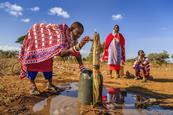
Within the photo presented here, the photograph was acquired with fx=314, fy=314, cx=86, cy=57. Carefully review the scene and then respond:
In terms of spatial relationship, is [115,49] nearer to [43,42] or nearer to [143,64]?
[143,64]

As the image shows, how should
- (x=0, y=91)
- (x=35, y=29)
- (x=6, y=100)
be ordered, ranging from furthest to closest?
(x=0, y=91) → (x=35, y=29) → (x=6, y=100)

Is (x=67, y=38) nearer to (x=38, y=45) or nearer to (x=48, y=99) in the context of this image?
(x=38, y=45)

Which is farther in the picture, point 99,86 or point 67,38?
point 67,38

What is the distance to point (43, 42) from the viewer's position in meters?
6.76

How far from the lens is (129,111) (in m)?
6.02

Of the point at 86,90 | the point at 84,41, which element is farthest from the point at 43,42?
the point at 86,90

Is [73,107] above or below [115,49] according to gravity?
below

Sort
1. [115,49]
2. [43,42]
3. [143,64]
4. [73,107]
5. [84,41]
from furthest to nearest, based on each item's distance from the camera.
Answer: [115,49] → [143,64] → [43,42] → [73,107] → [84,41]

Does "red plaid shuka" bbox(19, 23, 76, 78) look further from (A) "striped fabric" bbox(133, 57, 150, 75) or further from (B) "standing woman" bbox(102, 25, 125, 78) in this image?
(A) "striped fabric" bbox(133, 57, 150, 75)

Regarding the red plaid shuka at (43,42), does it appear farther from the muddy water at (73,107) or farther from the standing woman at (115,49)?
the standing woman at (115,49)

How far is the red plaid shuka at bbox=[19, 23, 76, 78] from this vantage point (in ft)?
21.5

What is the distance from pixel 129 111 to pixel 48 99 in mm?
1825

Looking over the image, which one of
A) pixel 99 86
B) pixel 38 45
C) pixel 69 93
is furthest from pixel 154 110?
pixel 38 45

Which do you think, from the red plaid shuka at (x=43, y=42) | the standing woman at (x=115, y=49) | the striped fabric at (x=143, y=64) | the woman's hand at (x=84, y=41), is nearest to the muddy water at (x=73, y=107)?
the red plaid shuka at (x=43, y=42)
